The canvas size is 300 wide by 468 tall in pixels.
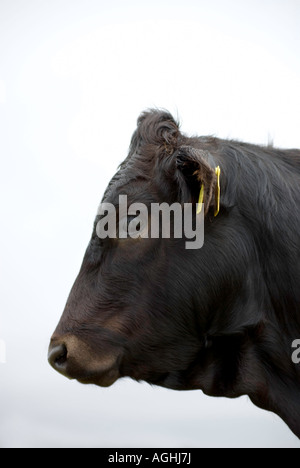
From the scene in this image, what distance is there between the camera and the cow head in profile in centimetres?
638

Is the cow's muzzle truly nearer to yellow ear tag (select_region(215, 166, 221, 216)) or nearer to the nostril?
A: the nostril

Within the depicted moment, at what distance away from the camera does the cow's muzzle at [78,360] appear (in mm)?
6312

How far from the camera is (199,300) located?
6484 millimetres

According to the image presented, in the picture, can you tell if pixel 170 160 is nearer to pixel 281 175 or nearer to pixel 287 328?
pixel 281 175

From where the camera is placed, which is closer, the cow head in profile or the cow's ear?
the cow's ear

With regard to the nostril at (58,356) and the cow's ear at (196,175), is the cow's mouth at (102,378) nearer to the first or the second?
the nostril at (58,356)

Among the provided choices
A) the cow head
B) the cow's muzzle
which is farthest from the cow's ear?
the cow's muzzle

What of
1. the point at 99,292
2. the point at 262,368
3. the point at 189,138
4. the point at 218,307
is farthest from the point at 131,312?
the point at 189,138

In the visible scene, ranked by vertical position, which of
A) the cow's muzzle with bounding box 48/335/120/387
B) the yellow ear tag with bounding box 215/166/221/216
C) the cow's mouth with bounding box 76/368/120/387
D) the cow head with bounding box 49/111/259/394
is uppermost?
the yellow ear tag with bounding box 215/166/221/216

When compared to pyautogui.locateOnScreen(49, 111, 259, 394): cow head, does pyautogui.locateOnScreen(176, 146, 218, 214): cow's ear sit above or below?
above

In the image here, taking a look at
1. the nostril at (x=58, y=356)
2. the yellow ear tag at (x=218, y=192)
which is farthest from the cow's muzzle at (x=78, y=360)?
the yellow ear tag at (x=218, y=192)

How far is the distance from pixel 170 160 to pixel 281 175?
1.00m

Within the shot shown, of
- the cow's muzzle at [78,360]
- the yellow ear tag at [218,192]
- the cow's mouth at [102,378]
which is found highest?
the yellow ear tag at [218,192]

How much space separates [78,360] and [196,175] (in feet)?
6.04
